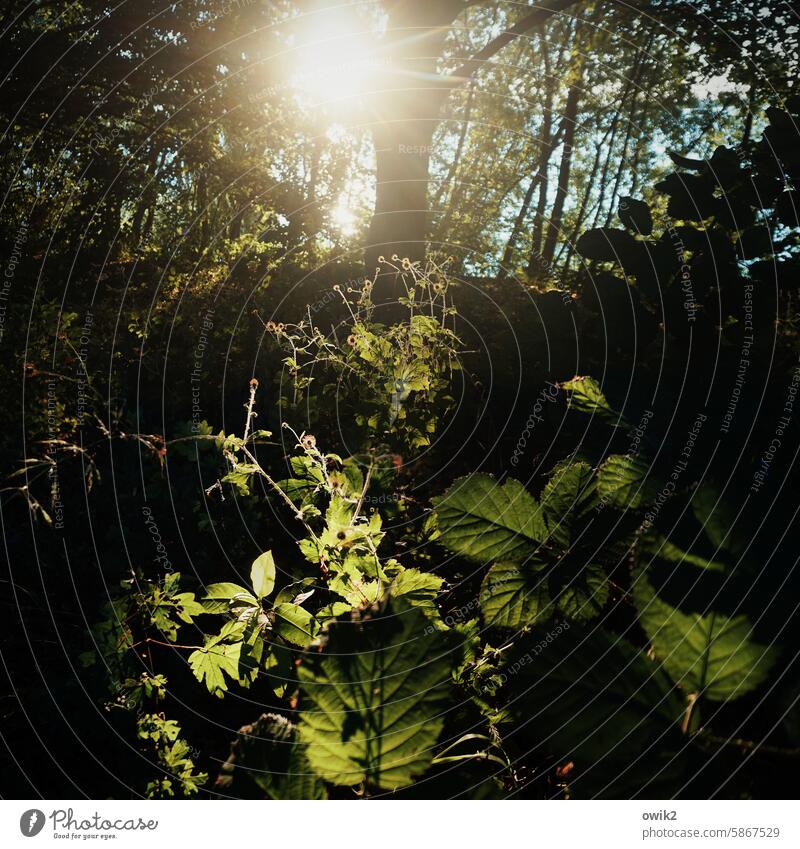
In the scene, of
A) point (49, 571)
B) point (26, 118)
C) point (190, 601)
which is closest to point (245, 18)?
point (26, 118)

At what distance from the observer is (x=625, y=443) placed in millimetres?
886

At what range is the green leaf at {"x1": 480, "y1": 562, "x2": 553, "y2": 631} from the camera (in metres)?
0.65

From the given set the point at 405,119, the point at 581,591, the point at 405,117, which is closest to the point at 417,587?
the point at 581,591

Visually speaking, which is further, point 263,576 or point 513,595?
point 263,576

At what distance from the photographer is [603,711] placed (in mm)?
484

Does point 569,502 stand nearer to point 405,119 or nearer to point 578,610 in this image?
point 578,610

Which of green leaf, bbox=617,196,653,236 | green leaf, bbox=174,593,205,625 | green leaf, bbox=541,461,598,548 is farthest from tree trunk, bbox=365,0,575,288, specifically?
green leaf, bbox=541,461,598,548

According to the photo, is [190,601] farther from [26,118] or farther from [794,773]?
[26,118]

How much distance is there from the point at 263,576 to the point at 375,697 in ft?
1.55

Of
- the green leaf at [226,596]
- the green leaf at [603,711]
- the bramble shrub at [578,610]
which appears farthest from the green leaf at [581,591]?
the green leaf at [226,596]

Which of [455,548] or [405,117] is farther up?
[405,117]
